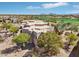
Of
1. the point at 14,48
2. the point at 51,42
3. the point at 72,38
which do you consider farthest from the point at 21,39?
the point at 72,38

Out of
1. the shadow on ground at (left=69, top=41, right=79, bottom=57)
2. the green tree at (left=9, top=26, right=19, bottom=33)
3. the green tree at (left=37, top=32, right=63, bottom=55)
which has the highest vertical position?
the green tree at (left=9, top=26, right=19, bottom=33)

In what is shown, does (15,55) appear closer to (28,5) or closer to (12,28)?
(12,28)

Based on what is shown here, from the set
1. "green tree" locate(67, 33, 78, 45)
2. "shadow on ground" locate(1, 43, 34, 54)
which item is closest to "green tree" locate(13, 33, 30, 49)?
"shadow on ground" locate(1, 43, 34, 54)

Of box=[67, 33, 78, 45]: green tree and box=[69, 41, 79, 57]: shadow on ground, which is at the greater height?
box=[67, 33, 78, 45]: green tree

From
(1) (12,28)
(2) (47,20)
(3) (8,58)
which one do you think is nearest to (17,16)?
(1) (12,28)

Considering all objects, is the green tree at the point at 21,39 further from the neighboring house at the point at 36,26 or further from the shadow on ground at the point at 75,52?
the shadow on ground at the point at 75,52

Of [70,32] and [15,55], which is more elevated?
[70,32]

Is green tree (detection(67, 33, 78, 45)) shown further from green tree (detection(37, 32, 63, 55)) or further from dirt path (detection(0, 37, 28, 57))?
dirt path (detection(0, 37, 28, 57))

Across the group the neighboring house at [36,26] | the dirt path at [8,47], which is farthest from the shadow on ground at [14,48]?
the neighboring house at [36,26]
